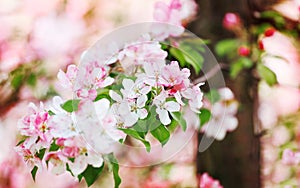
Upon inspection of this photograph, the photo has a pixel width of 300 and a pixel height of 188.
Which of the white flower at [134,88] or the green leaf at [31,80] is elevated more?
the white flower at [134,88]

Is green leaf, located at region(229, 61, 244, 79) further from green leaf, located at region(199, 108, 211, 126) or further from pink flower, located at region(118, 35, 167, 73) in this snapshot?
pink flower, located at region(118, 35, 167, 73)

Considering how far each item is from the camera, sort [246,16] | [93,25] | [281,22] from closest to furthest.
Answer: [281,22] → [246,16] → [93,25]

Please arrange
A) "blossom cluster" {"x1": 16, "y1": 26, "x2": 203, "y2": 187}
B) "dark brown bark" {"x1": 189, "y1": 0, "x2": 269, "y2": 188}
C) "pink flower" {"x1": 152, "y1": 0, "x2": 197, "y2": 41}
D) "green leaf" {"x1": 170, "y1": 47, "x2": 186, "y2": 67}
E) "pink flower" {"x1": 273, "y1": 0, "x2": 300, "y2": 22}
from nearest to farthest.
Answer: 1. "blossom cluster" {"x1": 16, "y1": 26, "x2": 203, "y2": 187}
2. "green leaf" {"x1": 170, "y1": 47, "x2": 186, "y2": 67}
3. "pink flower" {"x1": 152, "y1": 0, "x2": 197, "y2": 41}
4. "dark brown bark" {"x1": 189, "y1": 0, "x2": 269, "y2": 188}
5. "pink flower" {"x1": 273, "y1": 0, "x2": 300, "y2": 22}

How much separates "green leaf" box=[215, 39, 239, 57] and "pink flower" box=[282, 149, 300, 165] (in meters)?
0.28

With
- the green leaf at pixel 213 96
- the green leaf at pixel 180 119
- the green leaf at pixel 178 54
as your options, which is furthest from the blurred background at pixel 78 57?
the green leaf at pixel 180 119

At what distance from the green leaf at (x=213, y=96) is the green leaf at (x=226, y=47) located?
0.73 ft

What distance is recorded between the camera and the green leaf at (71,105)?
Answer: 2.58 ft

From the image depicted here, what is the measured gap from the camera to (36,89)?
5.23 feet

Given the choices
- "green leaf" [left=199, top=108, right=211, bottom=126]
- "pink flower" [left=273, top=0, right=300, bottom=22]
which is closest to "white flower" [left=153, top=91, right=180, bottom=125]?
"green leaf" [left=199, top=108, right=211, bottom=126]

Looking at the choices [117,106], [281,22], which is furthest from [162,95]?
[281,22]

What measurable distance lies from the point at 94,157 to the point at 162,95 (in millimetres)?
112

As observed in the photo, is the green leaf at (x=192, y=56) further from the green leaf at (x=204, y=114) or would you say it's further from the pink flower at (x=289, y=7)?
the pink flower at (x=289, y=7)

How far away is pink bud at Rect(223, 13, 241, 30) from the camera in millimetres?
1652

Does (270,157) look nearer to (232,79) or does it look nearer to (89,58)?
(232,79)
